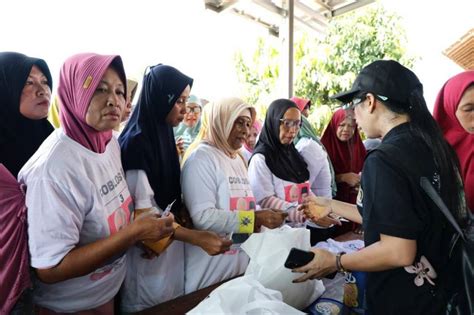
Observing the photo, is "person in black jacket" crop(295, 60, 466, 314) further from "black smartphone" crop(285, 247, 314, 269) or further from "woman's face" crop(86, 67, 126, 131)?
"woman's face" crop(86, 67, 126, 131)

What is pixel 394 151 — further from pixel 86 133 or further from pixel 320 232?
pixel 320 232

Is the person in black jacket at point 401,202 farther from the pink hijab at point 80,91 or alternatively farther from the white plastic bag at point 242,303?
the pink hijab at point 80,91

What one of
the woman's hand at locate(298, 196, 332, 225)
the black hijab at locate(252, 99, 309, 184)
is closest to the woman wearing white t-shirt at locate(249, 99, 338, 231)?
the black hijab at locate(252, 99, 309, 184)

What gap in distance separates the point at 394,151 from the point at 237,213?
2.64ft

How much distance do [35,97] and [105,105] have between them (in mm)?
519

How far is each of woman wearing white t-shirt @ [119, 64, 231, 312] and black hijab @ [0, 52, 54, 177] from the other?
40 centimetres

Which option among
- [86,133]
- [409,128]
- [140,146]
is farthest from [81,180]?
[409,128]

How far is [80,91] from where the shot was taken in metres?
1.10

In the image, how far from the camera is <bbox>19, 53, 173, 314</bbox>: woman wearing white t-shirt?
907 millimetres

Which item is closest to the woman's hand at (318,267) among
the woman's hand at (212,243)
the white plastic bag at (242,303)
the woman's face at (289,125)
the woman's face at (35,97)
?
the white plastic bag at (242,303)

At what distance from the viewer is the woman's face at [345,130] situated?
302 centimetres

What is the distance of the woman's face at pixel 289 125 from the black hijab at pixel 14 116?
161 cm

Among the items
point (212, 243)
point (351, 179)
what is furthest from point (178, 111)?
point (351, 179)

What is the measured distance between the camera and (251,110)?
73.7 inches
